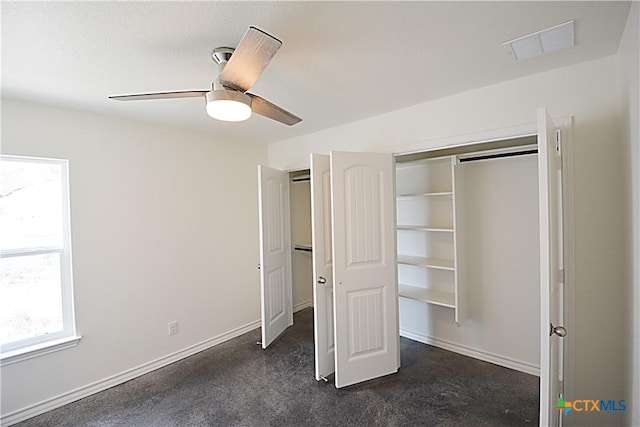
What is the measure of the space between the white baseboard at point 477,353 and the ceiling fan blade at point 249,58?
3.13 metres

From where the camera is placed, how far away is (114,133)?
8.80 ft

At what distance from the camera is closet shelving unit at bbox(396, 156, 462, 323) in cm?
310

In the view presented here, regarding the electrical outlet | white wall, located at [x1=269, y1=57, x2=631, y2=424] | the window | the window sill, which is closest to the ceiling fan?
the window

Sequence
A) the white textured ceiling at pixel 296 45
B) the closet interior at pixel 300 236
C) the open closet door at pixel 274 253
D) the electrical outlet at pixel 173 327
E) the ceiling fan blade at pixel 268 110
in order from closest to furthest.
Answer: the white textured ceiling at pixel 296 45, the ceiling fan blade at pixel 268 110, the electrical outlet at pixel 173 327, the open closet door at pixel 274 253, the closet interior at pixel 300 236

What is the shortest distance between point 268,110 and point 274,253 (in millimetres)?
1972

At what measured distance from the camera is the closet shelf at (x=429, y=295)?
9.60ft

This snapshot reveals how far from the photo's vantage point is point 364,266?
2.54m

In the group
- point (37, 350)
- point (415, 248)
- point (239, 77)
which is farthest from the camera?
point (415, 248)

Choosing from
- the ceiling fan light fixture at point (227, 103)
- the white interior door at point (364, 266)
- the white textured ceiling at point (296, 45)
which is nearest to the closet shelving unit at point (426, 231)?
the white interior door at point (364, 266)

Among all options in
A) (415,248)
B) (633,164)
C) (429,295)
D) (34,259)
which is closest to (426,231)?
(415,248)

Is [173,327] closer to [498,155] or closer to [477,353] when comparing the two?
[477,353]

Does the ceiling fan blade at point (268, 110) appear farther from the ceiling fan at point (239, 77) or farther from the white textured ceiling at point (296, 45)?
the white textured ceiling at point (296, 45)

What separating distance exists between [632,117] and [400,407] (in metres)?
2.28

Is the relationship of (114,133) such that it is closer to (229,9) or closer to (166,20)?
(166,20)
